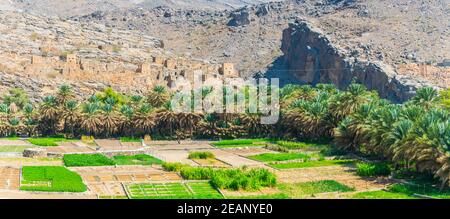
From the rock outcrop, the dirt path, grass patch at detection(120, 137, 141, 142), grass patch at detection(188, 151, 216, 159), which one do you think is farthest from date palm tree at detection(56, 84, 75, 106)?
the rock outcrop

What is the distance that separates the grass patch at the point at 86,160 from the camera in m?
39.1

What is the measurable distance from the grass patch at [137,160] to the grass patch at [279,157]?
24.5ft

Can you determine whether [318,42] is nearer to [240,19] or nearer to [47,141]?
[240,19]

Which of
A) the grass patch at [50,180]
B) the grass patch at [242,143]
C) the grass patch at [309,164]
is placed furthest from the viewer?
the grass patch at [242,143]

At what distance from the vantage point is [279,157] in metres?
43.3

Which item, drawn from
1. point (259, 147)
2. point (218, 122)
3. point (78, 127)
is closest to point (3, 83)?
point (78, 127)

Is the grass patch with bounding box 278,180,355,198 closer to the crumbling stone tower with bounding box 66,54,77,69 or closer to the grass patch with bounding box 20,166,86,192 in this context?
the grass patch with bounding box 20,166,86,192

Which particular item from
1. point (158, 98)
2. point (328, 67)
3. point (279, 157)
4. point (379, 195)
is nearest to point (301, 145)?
point (279, 157)

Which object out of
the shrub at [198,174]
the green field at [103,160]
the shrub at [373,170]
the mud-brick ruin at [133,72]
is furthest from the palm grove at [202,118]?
the mud-brick ruin at [133,72]

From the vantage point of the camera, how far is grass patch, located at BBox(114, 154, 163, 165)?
4053cm

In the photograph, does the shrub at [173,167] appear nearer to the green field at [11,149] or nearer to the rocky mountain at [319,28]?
the green field at [11,149]

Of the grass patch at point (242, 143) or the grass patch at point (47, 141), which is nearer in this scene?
the grass patch at point (47, 141)
